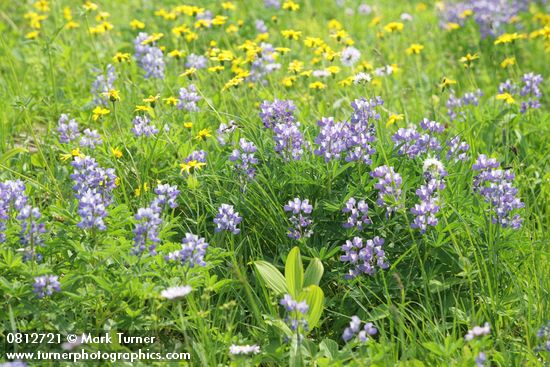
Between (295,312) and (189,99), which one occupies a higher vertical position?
(189,99)

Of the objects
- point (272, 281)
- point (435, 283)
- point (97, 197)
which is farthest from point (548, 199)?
point (97, 197)

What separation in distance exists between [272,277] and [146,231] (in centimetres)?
53

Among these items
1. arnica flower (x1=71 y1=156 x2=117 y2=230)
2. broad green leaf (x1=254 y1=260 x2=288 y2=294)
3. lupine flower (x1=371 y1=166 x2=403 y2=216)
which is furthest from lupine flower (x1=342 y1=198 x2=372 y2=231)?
arnica flower (x1=71 y1=156 x2=117 y2=230)

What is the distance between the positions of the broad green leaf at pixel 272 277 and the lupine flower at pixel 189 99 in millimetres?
1263

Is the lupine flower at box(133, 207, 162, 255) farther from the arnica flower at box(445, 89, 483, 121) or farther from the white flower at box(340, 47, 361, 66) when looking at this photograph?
the arnica flower at box(445, 89, 483, 121)

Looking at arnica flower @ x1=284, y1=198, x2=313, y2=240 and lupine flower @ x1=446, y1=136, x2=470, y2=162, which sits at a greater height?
lupine flower @ x1=446, y1=136, x2=470, y2=162

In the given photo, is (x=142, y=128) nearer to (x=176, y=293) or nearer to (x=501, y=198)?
(x=176, y=293)

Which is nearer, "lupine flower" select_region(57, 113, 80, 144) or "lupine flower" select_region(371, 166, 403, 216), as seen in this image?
"lupine flower" select_region(371, 166, 403, 216)

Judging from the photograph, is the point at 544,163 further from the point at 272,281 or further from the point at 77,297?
the point at 77,297

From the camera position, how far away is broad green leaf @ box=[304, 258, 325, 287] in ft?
9.11

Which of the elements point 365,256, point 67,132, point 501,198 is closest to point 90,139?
point 67,132

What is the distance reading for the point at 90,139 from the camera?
11.7 feet

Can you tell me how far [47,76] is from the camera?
15.3ft

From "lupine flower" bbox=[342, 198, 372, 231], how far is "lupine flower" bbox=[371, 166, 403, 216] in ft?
0.20
